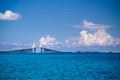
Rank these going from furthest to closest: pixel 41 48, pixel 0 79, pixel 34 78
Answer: pixel 41 48 → pixel 34 78 → pixel 0 79

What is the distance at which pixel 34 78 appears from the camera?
23.5m

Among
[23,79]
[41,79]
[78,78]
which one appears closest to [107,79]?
[78,78]

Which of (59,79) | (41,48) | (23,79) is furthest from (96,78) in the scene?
(41,48)

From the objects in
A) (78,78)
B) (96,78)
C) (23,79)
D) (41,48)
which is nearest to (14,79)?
(23,79)

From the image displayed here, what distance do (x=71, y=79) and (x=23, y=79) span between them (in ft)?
13.5

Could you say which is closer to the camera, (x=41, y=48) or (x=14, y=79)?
(x=14, y=79)

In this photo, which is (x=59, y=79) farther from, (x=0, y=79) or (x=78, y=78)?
(x=0, y=79)

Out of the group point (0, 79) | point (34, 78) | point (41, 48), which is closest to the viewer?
point (0, 79)

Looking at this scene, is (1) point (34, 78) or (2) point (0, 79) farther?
(1) point (34, 78)

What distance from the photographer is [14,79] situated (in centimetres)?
2234

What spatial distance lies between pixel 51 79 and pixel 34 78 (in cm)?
157

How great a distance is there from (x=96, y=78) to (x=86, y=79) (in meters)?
1.10

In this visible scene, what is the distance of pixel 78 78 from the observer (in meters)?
23.8

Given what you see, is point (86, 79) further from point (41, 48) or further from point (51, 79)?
point (41, 48)
